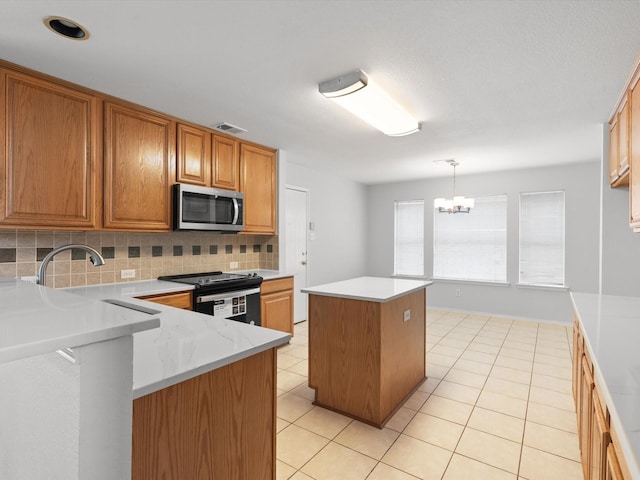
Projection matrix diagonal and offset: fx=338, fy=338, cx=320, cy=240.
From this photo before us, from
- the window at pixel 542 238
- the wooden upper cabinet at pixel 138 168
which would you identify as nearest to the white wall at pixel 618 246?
the window at pixel 542 238

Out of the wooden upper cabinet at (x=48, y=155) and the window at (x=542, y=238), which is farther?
the window at (x=542, y=238)

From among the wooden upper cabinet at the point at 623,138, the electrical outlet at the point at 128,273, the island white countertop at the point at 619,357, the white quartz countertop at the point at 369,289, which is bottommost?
the island white countertop at the point at 619,357

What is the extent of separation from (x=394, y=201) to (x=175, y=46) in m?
5.18

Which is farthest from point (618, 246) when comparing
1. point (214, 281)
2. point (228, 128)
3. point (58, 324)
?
point (58, 324)

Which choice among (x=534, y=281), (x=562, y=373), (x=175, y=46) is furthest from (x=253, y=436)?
(x=534, y=281)

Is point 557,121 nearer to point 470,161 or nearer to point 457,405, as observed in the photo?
point 470,161

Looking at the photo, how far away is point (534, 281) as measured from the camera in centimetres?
528

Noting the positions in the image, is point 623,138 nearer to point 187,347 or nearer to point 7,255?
point 187,347

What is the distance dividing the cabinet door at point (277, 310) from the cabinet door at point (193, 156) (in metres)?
1.40

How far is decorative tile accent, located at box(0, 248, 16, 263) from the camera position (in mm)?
2391

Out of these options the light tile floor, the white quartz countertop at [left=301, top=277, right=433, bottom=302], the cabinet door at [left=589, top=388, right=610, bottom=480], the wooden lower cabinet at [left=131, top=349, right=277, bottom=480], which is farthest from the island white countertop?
the white quartz countertop at [left=301, top=277, right=433, bottom=302]

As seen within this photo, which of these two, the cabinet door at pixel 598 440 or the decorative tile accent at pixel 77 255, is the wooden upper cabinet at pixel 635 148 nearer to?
the cabinet door at pixel 598 440

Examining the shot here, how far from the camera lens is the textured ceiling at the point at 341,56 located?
65.5 inches

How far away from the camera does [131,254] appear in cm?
316
